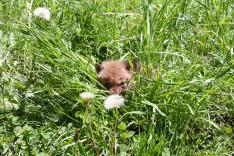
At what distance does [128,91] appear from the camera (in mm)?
4250

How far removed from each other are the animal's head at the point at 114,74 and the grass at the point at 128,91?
0.29ft

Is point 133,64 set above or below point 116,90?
above

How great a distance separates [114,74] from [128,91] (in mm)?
359

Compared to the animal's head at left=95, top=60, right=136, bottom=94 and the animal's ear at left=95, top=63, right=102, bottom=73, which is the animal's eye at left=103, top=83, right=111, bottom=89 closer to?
the animal's head at left=95, top=60, right=136, bottom=94

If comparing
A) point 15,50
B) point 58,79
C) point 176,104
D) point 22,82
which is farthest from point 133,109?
point 15,50

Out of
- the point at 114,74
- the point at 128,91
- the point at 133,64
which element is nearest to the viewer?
the point at 128,91

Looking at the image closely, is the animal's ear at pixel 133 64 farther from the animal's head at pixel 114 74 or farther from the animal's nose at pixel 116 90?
the animal's nose at pixel 116 90

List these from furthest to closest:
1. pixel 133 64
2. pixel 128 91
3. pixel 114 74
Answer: pixel 114 74, pixel 133 64, pixel 128 91

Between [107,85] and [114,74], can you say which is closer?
[107,85]

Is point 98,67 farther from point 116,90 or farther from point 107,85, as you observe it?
point 116,90

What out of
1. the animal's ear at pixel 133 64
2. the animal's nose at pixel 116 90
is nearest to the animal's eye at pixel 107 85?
the animal's nose at pixel 116 90

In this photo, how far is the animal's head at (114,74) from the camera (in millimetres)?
4422

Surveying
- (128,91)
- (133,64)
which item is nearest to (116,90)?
(128,91)

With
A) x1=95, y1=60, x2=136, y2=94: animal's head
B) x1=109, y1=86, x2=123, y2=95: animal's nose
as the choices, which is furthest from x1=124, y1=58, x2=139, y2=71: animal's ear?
x1=109, y1=86, x2=123, y2=95: animal's nose
